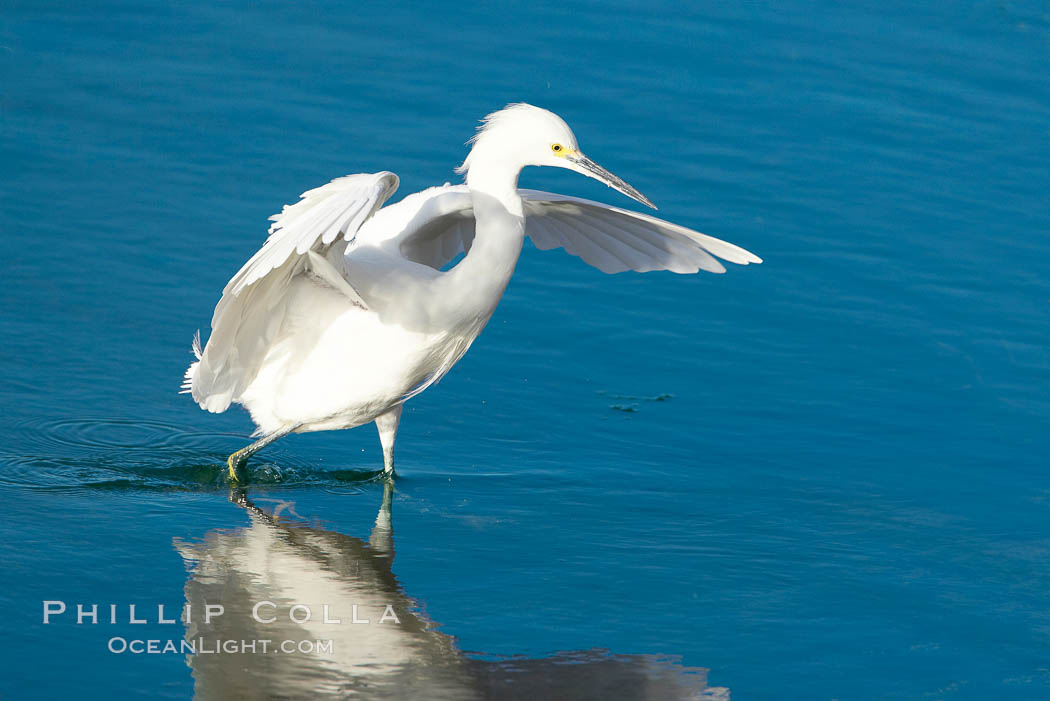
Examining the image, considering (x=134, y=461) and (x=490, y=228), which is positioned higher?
(x=490, y=228)

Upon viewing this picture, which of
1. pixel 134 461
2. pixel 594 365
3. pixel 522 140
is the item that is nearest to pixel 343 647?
pixel 134 461

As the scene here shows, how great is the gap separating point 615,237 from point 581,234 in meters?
0.19

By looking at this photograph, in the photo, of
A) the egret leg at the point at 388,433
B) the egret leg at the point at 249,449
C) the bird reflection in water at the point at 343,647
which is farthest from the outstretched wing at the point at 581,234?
the bird reflection in water at the point at 343,647

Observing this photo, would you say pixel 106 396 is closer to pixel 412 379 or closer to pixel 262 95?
pixel 412 379

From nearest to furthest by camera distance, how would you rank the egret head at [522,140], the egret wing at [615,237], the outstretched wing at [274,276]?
the outstretched wing at [274,276]
the egret head at [522,140]
the egret wing at [615,237]

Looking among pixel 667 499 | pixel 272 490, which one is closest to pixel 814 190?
pixel 667 499

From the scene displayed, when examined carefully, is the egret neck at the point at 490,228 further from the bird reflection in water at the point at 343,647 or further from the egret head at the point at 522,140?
the bird reflection in water at the point at 343,647

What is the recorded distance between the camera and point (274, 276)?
17.4 ft

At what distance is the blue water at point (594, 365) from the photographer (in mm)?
5113

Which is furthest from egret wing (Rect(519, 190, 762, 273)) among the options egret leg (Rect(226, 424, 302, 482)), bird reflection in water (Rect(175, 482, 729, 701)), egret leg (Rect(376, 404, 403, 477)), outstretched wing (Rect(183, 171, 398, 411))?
bird reflection in water (Rect(175, 482, 729, 701))

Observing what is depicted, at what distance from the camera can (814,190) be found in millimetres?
9344

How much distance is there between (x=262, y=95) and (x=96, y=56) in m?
1.33

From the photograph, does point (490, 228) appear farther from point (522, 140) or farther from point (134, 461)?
point (134, 461)

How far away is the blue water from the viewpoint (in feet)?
16.8
